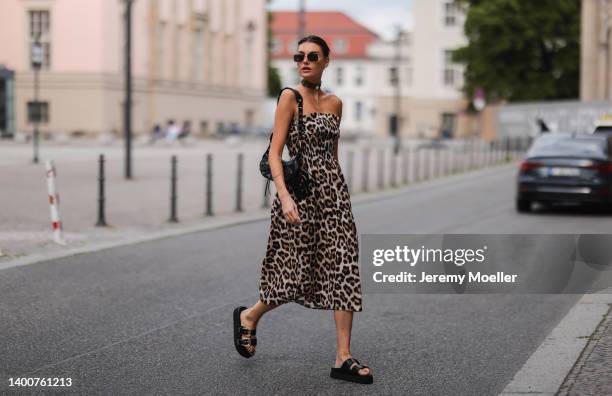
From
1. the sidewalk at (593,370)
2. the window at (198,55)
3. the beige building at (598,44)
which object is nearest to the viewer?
the sidewalk at (593,370)

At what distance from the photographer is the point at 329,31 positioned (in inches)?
4801

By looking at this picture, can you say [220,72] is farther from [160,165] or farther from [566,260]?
[566,260]

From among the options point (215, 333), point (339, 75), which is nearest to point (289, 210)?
point (215, 333)

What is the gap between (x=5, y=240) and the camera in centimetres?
1324

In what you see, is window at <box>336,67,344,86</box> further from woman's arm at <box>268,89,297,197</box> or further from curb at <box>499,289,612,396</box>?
woman's arm at <box>268,89,297,197</box>

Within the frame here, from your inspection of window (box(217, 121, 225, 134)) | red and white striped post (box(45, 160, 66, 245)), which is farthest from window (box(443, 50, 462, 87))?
red and white striped post (box(45, 160, 66, 245))

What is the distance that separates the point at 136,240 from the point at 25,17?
55811mm

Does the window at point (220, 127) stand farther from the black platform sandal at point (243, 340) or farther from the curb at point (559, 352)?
the black platform sandal at point (243, 340)

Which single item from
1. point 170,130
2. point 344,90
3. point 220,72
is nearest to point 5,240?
point 170,130

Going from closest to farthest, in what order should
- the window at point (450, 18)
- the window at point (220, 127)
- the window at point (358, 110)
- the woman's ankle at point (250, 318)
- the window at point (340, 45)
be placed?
1. the woman's ankle at point (250, 318)
2. the window at point (220, 127)
3. the window at point (450, 18)
4. the window at point (358, 110)
5. the window at point (340, 45)

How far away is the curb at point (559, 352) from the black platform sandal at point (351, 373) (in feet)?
2.42

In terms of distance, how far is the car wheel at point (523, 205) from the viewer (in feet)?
63.0

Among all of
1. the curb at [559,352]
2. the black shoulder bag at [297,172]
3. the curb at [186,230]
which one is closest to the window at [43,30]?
the curb at [186,230]

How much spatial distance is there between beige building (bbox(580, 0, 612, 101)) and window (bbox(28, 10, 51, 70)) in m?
31.5
